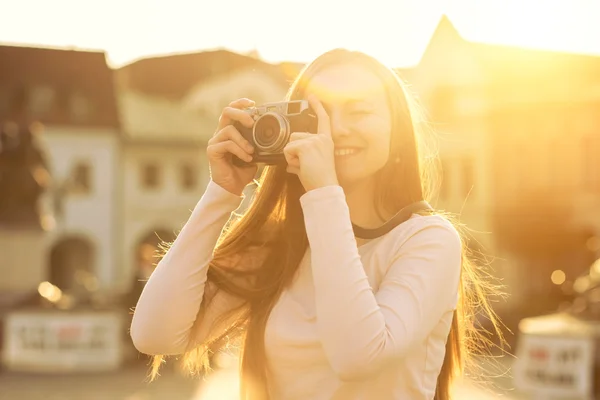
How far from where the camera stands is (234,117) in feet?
8.36

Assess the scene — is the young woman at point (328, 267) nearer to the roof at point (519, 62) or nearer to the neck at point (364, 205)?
the neck at point (364, 205)

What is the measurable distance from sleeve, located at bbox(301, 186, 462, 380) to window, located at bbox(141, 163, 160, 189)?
41356mm

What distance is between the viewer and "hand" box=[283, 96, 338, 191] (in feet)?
7.47

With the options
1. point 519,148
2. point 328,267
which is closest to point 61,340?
point 328,267

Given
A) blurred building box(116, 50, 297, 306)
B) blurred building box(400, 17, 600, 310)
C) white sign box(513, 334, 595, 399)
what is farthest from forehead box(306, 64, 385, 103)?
blurred building box(116, 50, 297, 306)

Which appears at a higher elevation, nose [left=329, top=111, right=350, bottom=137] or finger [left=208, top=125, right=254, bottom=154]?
nose [left=329, top=111, right=350, bottom=137]

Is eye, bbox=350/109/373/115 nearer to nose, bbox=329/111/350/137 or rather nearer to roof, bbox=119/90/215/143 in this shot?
nose, bbox=329/111/350/137

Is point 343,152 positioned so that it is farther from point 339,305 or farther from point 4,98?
point 4,98

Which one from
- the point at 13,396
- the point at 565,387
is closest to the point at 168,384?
the point at 13,396

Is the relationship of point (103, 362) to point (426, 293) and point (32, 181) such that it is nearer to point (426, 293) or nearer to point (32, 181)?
point (32, 181)

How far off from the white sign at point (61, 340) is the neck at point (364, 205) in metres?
15.9

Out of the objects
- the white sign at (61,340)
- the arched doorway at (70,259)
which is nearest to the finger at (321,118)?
the white sign at (61,340)

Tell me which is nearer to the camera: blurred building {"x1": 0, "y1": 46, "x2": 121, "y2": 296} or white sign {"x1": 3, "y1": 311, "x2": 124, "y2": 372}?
white sign {"x1": 3, "y1": 311, "x2": 124, "y2": 372}

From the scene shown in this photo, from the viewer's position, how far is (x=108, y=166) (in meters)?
42.2
